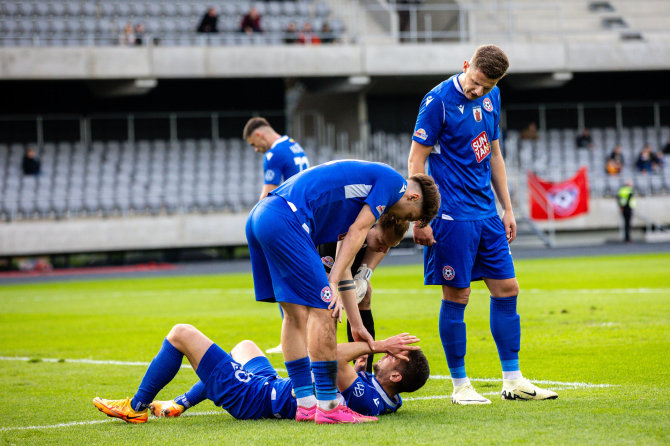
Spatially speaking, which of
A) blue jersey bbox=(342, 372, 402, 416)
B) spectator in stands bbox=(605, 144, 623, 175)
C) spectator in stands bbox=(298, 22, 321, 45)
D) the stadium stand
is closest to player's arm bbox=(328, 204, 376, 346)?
blue jersey bbox=(342, 372, 402, 416)

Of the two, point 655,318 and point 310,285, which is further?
point 655,318

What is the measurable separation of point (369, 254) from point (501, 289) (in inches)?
37.1

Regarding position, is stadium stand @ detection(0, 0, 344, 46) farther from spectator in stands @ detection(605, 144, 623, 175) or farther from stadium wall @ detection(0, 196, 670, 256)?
spectator in stands @ detection(605, 144, 623, 175)

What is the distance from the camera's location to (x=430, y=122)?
6.06m

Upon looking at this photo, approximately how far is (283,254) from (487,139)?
1952 millimetres

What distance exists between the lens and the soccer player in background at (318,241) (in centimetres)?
505

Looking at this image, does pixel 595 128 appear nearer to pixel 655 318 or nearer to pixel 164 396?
pixel 655 318

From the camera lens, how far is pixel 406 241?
3134 cm

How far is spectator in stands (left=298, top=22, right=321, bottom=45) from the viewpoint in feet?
107

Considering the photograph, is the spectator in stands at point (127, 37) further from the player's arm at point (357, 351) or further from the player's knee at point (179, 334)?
the player's arm at point (357, 351)

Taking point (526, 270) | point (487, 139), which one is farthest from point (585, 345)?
point (526, 270)

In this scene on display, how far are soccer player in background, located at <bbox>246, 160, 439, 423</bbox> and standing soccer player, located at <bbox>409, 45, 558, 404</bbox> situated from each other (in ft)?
2.51

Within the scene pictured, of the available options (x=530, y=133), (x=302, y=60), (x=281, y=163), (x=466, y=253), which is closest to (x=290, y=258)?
(x=466, y=253)

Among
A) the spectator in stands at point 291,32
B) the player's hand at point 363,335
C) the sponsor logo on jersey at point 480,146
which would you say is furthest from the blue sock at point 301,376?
the spectator in stands at point 291,32
